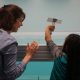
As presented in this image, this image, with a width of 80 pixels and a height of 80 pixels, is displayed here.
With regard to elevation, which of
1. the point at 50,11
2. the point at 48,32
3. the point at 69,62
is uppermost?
the point at 50,11

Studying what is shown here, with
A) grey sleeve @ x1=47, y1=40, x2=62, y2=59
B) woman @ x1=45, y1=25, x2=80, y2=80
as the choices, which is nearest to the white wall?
grey sleeve @ x1=47, y1=40, x2=62, y2=59

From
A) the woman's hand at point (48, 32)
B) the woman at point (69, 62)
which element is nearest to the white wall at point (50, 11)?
the woman's hand at point (48, 32)

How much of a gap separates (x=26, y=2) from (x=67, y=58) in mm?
687

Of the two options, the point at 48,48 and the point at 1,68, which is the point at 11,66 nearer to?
the point at 1,68

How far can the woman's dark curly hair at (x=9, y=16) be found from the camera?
122 centimetres

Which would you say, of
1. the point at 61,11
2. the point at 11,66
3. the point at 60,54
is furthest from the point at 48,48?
the point at 11,66

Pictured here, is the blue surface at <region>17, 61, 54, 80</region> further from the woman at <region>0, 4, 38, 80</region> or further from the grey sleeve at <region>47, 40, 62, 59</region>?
the woman at <region>0, 4, 38, 80</region>

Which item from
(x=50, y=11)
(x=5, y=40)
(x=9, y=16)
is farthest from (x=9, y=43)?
(x=50, y=11)

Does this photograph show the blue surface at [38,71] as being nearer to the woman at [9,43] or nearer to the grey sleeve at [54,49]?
the grey sleeve at [54,49]

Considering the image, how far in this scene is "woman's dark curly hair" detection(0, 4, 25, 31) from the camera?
4.00 feet

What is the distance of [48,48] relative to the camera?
160cm

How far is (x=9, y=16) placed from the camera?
1214 millimetres

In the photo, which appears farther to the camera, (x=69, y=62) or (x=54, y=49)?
(x=54, y=49)

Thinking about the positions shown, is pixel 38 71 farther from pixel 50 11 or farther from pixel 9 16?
pixel 9 16
